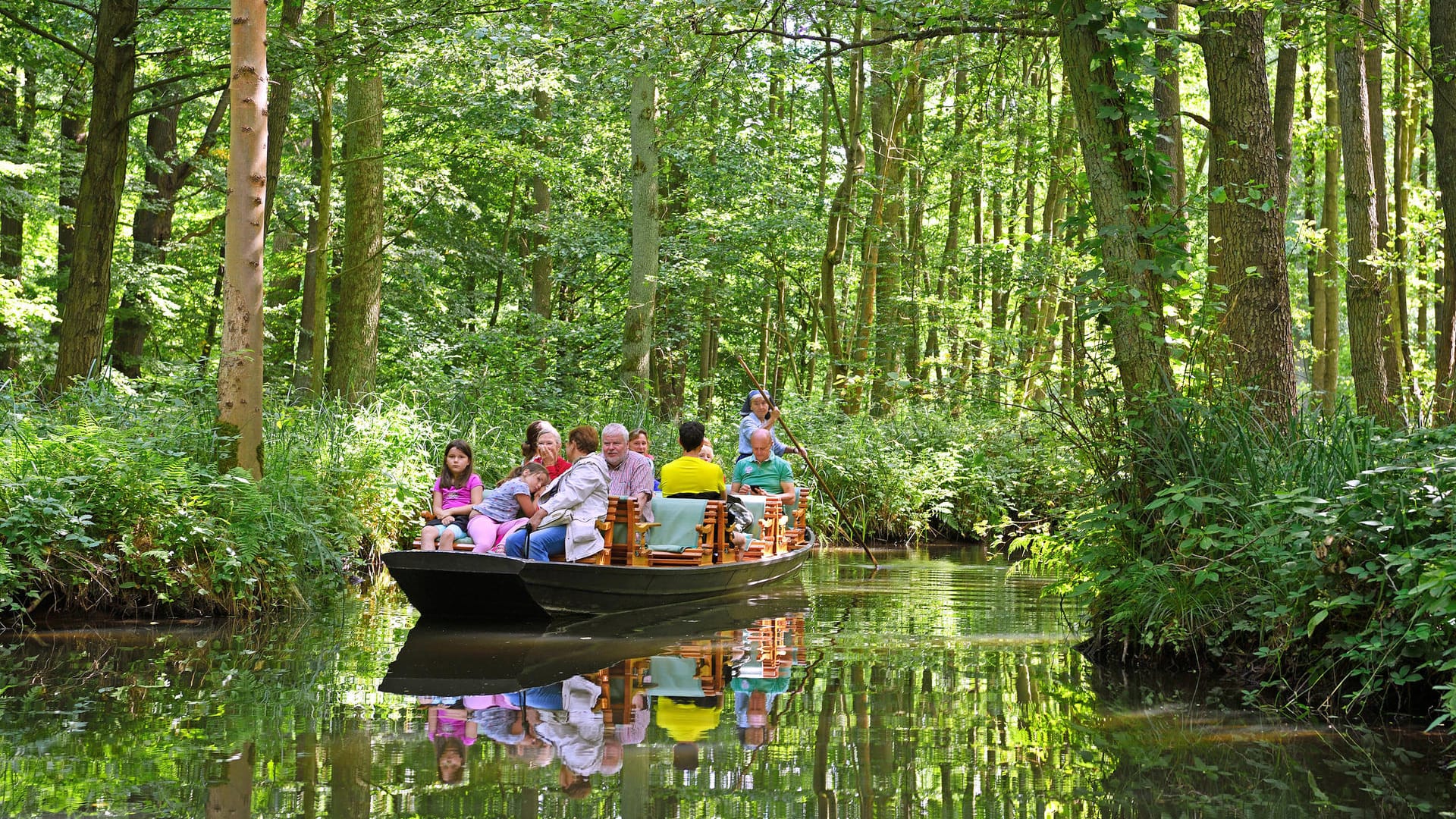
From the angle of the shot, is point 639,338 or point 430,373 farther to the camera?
point 639,338

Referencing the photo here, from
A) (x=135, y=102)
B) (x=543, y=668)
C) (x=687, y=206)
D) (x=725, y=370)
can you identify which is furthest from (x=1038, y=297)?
(x=725, y=370)

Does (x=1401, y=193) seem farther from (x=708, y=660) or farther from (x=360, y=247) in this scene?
(x=708, y=660)

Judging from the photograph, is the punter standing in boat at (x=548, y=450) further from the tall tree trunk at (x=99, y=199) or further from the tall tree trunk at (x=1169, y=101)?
the tall tree trunk at (x=1169, y=101)

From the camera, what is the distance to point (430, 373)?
16500 millimetres

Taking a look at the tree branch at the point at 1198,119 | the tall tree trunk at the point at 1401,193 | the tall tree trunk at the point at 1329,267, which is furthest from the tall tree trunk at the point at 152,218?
the tall tree trunk at the point at 1401,193

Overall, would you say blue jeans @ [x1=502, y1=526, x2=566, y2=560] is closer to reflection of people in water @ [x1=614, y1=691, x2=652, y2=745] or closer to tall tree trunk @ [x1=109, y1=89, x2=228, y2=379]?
reflection of people in water @ [x1=614, y1=691, x2=652, y2=745]

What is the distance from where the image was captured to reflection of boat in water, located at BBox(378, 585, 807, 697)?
7.34 metres

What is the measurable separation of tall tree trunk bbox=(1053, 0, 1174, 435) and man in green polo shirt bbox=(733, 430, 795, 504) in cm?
665

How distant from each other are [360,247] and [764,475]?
508cm

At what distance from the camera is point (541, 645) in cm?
913

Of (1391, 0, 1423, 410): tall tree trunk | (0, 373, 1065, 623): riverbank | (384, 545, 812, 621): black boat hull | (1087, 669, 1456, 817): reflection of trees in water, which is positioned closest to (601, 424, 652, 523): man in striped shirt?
(384, 545, 812, 621): black boat hull

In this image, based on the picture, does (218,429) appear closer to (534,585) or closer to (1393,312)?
(534,585)

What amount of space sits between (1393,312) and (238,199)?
16.1m

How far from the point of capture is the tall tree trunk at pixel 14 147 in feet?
61.6
